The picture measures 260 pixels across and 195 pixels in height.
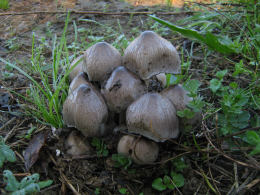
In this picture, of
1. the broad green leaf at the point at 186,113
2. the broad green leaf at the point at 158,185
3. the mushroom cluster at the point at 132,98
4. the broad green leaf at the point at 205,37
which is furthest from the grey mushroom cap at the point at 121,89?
the broad green leaf at the point at 205,37

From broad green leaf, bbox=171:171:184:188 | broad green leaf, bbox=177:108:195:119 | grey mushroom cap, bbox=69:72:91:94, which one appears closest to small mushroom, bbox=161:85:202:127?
broad green leaf, bbox=177:108:195:119

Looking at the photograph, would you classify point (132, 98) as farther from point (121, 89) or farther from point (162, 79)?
point (162, 79)

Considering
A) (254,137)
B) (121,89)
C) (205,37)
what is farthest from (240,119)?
(205,37)

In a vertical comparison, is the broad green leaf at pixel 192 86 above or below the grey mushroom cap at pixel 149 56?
below

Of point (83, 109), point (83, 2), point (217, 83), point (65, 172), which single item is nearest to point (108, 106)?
point (83, 109)

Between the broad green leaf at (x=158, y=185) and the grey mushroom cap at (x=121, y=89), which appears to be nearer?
the broad green leaf at (x=158, y=185)

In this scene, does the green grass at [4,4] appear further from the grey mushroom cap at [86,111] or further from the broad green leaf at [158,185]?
the broad green leaf at [158,185]

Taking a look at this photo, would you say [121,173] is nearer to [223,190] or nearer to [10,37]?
[223,190]
